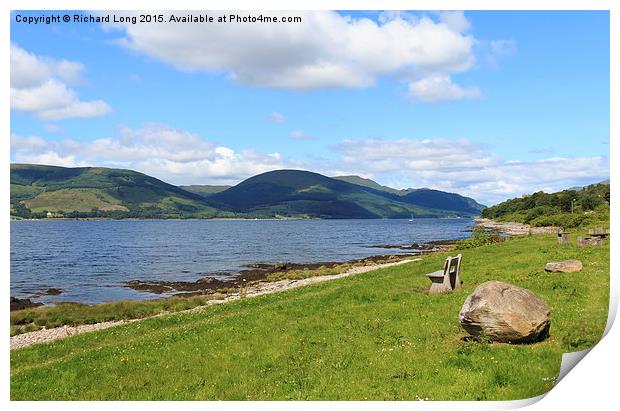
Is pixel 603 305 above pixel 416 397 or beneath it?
above

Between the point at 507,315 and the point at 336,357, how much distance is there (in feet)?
19.3

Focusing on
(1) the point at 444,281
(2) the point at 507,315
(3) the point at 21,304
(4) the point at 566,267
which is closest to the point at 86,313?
(3) the point at 21,304

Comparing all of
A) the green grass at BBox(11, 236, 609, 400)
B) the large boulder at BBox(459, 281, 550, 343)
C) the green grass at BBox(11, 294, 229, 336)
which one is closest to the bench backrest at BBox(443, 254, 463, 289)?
the green grass at BBox(11, 236, 609, 400)

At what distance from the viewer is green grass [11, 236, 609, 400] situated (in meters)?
14.0

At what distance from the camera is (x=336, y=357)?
1662cm

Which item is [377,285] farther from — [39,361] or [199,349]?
[39,361]

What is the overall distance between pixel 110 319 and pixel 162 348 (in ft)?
83.3

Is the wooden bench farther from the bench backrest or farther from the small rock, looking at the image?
the small rock

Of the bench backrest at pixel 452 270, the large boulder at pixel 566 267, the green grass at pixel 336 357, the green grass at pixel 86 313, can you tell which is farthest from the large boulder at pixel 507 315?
the green grass at pixel 86 313

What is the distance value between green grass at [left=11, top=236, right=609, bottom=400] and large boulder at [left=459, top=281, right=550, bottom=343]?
0.38 meters

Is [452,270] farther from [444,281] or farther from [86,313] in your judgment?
[86,313]

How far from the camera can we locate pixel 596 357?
1722cm
